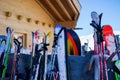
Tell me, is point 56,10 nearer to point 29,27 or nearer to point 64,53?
point 29,27

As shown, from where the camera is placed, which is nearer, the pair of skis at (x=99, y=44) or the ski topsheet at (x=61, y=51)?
the pair of skis at (x=99, y=44)

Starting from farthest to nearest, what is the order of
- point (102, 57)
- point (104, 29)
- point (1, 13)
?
point (1, 13), point (104, 29), point (102, 57)

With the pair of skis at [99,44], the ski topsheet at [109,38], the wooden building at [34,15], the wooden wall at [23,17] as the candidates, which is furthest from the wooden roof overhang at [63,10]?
the pair of skis at [99,44]

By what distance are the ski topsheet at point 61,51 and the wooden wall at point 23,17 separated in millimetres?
4358

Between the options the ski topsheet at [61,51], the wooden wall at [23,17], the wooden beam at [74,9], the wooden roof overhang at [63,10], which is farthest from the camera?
the wooden roof overhang at [63,10]

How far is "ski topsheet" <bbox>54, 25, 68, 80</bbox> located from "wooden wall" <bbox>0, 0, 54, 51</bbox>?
14.3 feet

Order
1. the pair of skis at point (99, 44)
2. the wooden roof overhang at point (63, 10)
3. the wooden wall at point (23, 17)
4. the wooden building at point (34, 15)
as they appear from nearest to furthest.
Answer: the pair of skis at point (99, 44)
the wooden wall at point (23, 17)
the wooden building at point (34, 15)
the wooden roof overhang at point (63, 10)

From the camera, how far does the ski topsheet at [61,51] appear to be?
3.26 meters

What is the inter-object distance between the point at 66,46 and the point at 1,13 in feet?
15.1

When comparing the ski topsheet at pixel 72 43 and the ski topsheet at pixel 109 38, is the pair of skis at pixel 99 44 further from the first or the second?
the ski topsheet at pixel 72 43

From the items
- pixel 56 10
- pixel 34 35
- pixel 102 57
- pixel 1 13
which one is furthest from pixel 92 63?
pixel 56 10

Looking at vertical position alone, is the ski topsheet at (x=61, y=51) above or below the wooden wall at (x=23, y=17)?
below

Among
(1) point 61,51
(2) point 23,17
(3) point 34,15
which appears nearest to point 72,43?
(1) point 61,51

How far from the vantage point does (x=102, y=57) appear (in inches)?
114
